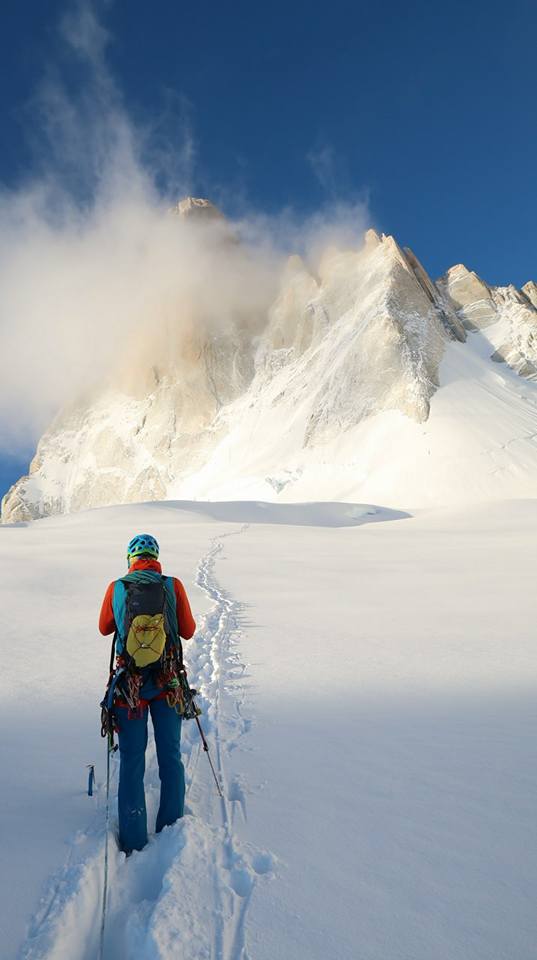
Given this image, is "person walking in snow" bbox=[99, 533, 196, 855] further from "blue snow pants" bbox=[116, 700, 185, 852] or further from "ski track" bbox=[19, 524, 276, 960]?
"ski track" bbox=[19, 524, 276, 960]

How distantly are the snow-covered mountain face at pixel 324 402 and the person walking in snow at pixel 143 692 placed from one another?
2181 inches

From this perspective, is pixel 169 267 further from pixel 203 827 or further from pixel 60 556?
pixel 203 827

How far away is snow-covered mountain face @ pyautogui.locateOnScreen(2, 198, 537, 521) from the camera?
62906 mm

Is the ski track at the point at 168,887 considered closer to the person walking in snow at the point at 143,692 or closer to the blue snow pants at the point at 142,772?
the blue snow pants at the point at 142,772

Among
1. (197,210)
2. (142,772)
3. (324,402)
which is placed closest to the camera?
(142,772)

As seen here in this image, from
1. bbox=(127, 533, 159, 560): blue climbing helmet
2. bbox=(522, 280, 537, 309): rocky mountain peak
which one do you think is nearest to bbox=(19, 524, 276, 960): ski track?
bbox=(127, 533, 159, 560): blue climbing helmet

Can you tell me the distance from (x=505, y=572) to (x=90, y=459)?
105 metres

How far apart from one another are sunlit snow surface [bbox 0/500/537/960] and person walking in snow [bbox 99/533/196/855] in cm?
22

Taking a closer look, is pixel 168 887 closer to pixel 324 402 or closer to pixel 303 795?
pixel 303 795

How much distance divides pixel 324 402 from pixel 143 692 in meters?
74.3

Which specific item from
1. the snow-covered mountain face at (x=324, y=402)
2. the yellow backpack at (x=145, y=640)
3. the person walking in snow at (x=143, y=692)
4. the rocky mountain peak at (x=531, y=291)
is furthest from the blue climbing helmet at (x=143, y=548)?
the rocky mountain peak at (x=531, y=291)

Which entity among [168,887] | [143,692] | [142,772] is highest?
[143,692]

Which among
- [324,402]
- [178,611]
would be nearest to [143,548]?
[178,611]

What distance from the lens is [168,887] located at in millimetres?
3025
